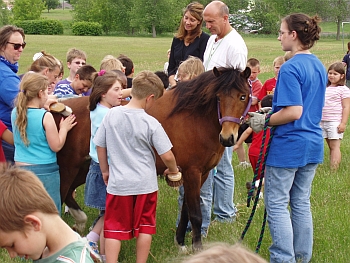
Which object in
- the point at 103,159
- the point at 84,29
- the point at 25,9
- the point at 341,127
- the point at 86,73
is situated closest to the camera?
the point at 103,159

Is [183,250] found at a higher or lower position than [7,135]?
lower

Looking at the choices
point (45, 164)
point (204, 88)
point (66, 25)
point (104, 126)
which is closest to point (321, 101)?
point (204, 88)

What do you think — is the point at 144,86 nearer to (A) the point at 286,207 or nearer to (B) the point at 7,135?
(A) the point at 286,207

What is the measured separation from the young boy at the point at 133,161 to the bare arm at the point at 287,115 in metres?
0.91

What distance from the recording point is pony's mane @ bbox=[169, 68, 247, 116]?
470cm

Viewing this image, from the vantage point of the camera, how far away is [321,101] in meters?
4.36

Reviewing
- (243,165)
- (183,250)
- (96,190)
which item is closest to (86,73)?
(96,190)

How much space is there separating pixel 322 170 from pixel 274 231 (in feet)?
13.8

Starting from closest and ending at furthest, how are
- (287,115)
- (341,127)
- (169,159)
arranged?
(287,115) → (169,159) → (341,127)

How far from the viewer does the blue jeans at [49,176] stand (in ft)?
16.4

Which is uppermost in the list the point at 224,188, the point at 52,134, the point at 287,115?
the point at 287,115

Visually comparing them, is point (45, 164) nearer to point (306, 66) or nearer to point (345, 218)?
→ point (306, 66)

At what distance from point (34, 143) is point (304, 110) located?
255 centimetres

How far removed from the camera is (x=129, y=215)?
429cm
